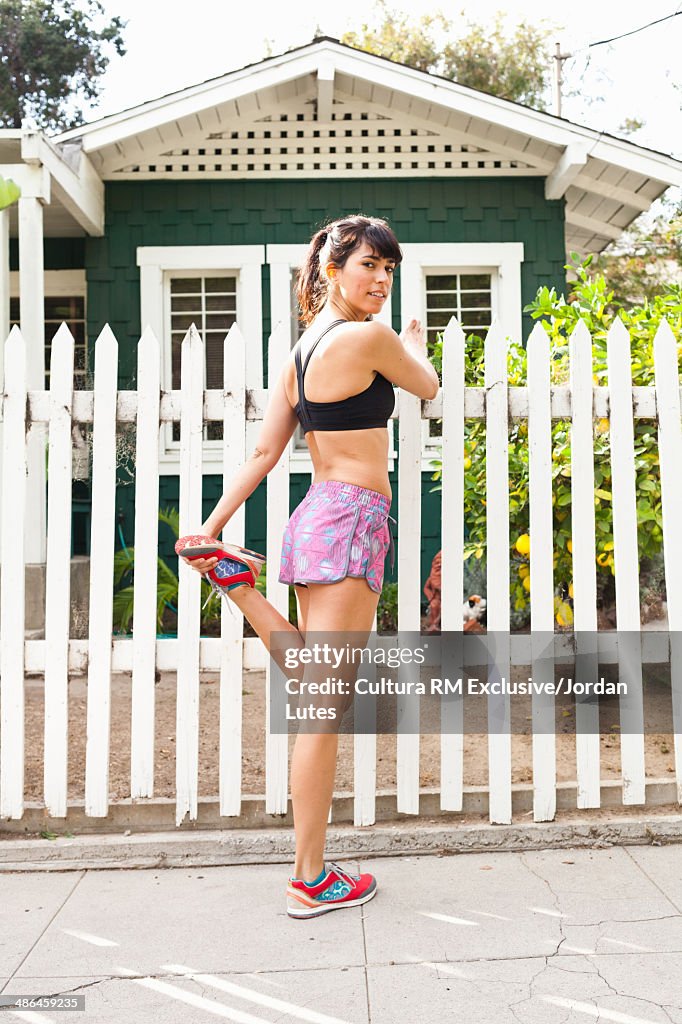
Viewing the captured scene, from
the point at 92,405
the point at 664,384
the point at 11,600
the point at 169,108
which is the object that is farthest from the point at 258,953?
the point at 169,108

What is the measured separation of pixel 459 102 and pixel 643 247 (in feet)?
55.1

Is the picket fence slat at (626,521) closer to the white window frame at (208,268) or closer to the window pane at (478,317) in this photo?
the white window frame at (208,268)

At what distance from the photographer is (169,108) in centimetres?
820

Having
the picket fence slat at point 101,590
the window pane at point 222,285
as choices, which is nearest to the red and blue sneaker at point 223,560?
the picket fence slat at point 101,590

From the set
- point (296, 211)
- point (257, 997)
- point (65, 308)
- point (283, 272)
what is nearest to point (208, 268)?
point (283, 272)

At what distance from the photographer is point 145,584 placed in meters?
3.62

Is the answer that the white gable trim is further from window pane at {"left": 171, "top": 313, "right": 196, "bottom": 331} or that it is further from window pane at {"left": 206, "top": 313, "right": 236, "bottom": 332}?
window pane at {"left": 206, "top": 313, "right": 236, "bottom": 332}

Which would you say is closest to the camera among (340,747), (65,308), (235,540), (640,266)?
(235,540)

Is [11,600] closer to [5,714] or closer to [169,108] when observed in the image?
[5,714]

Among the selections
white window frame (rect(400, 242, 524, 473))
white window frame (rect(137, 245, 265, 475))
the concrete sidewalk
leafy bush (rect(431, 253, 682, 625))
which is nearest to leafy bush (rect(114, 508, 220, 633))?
white window frame (rect(137, 245, 265, 475))

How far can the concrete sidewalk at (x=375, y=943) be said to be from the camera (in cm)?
242

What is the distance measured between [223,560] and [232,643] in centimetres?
58

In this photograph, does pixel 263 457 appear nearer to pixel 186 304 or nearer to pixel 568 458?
pixel 568 458

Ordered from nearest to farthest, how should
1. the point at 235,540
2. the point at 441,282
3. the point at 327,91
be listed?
the point at 235,540
the point at 327,91
the point at 441,282
